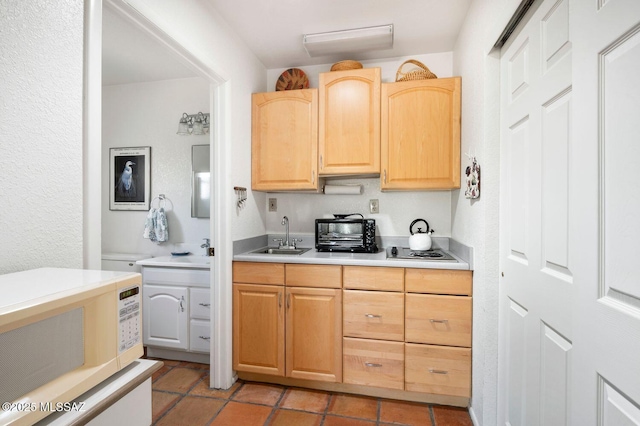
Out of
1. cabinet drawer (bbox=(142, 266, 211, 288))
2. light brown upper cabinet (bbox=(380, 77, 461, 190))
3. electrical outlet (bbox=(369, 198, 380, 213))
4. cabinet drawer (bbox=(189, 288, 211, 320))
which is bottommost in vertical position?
cabinet drawer (bbox=(189, 288, 211, 320))

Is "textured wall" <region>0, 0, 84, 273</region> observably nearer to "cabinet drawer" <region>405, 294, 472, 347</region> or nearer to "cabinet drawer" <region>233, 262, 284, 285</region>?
"cabinet drawer" <region>233, 262, 284, 285</region>

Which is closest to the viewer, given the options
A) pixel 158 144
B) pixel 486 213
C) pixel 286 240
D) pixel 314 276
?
pixel 486 213

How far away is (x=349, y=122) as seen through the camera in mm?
2334

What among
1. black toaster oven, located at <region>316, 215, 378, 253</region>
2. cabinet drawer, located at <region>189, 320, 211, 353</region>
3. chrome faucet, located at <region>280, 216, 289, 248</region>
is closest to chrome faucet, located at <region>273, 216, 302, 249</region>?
chrome faucet, located at <region>280, 216, 289, 248</region>

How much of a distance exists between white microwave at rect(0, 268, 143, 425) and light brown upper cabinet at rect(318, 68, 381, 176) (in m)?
1.75

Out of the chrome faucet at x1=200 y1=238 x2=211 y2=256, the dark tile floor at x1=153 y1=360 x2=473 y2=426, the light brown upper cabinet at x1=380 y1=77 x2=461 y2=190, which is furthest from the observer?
the chrome faucet at x1=200 y1=238 x2=211 y2=256

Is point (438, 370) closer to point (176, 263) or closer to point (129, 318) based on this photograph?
point (129, 318)

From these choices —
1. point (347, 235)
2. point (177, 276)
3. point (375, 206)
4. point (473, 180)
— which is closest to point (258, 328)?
point (177, 276)

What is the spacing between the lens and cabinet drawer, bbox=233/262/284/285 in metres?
2.15

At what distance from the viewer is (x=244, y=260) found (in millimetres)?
2209

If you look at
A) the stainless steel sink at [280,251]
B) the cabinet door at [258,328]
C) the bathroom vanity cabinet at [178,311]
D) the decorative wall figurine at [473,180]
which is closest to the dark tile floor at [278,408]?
the cabinet door at [258,328]

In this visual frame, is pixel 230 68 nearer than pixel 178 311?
Yes

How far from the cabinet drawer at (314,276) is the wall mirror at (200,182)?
1201 millimetres

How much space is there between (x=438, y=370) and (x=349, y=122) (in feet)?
5.93
